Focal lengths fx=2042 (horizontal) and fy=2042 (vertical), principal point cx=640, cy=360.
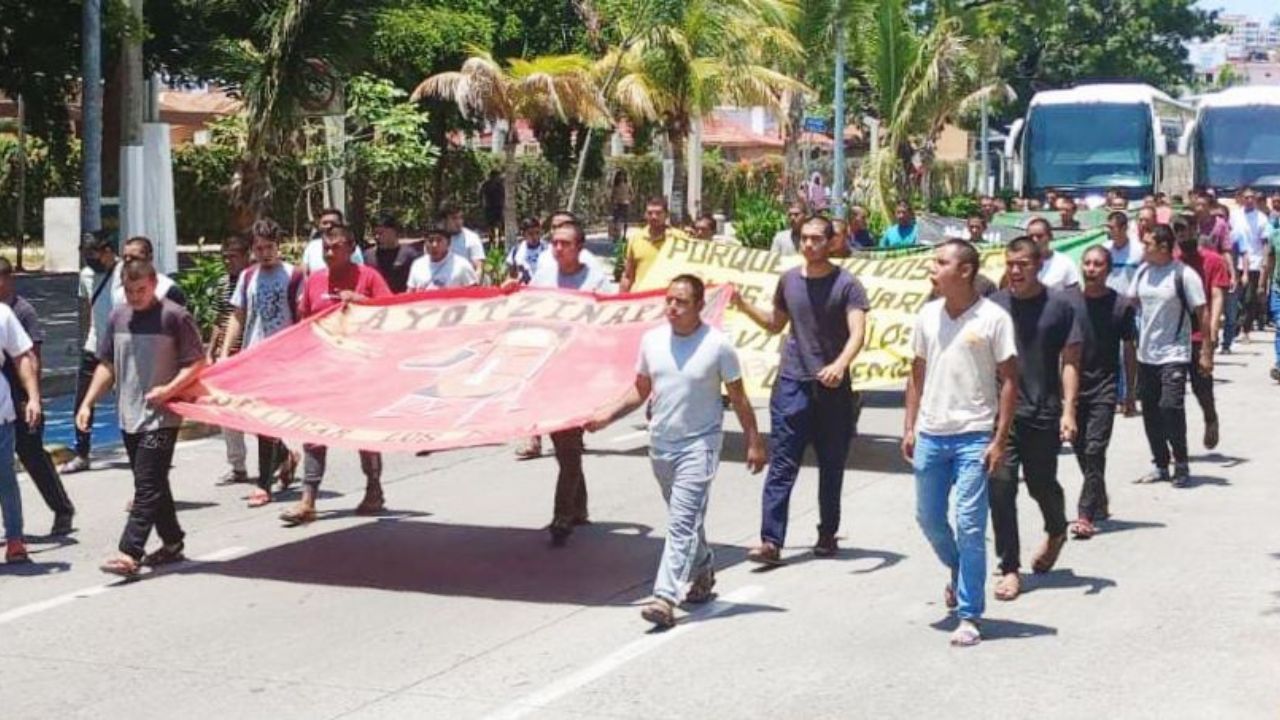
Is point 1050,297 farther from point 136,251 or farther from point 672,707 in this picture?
point 136,251

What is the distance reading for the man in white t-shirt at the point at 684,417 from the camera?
916 cm

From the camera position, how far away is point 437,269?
14.5 meters

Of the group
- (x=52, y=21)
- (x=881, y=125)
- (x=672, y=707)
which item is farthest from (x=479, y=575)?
(x=881, y=125)

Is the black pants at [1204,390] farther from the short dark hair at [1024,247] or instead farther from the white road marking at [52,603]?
the white road marking at [52,603]

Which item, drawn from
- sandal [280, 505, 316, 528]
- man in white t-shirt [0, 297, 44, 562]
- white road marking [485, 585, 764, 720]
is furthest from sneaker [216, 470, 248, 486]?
white road marking [485, 585, 764, 720]

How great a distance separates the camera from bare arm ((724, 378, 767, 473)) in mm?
9438

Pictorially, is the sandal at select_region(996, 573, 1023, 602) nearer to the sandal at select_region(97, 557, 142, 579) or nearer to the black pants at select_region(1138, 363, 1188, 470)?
the black pants at select_region(1138, 363, 1188, 470)

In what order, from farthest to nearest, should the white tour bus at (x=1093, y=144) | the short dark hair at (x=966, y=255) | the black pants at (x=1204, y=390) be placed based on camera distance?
the white tour bus at (x=1093, y=144)
the black pants at (x=1204, y=390)
the short dark hair at (x=966, y=255)

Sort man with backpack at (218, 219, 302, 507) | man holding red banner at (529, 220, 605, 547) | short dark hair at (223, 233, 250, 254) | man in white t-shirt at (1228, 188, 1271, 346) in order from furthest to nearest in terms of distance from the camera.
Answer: man in white t-shirt at (1228, 188, 1271, 346) → short dark hair at (223, 233, 250, 254) → man with backpack at (218, 219, 302, 507) → man holding red banner at (529, 220, 605, 547)

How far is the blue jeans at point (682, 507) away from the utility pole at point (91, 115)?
1107cm

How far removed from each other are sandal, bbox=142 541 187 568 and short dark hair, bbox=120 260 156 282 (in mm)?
1441

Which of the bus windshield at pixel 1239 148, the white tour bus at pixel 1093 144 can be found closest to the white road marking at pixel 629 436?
the white tour bus at pixel 1093 144

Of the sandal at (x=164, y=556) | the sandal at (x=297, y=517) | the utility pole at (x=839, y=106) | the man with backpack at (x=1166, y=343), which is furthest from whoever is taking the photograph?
the utility pole at (x=839, y=106)

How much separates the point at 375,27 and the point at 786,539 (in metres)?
11.9
